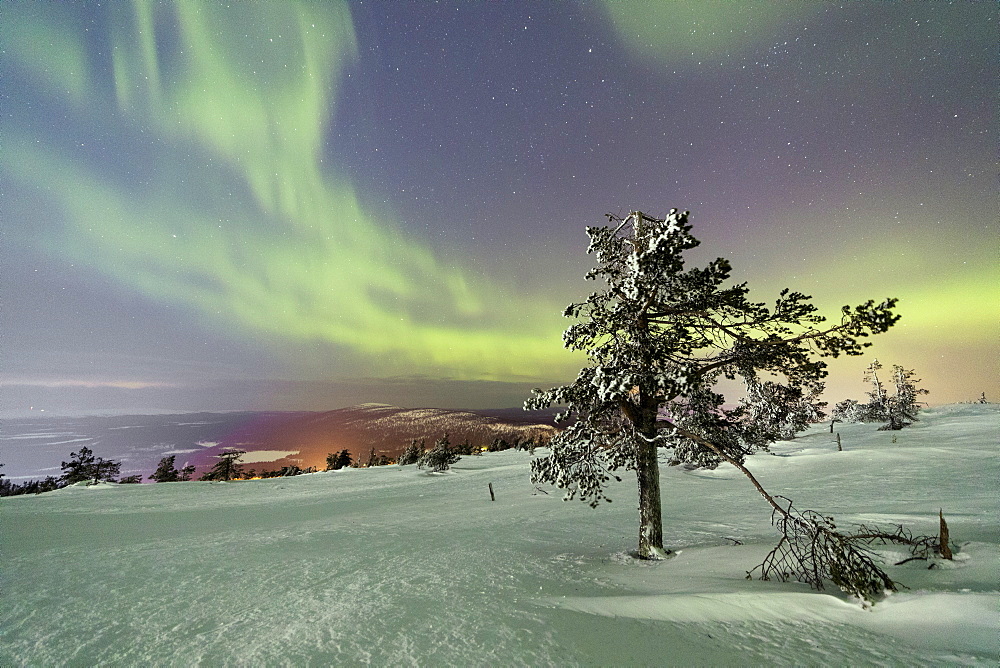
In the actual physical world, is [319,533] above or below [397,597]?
below

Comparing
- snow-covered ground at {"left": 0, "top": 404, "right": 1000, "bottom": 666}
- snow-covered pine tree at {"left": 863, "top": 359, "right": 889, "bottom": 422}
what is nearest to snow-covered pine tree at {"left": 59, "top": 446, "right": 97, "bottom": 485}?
snow-covered ground at {"left": 0, "top": 404, "right": 1000, "bottom": 666}

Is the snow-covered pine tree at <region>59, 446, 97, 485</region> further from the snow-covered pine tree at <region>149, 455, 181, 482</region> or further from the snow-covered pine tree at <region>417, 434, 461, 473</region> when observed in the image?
the snow-covered pine tree at <region>417, 434, 461, 473</region>

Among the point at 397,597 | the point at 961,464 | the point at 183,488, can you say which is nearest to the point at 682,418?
the point at 397,597

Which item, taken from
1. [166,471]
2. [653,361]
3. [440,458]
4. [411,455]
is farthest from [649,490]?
[166,471]

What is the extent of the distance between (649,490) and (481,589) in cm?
469

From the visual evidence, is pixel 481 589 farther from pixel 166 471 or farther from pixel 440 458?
pixel 166 471

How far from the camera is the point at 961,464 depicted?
790 inches

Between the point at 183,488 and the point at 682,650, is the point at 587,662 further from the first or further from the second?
the point at 183,488

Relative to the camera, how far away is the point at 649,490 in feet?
31.1

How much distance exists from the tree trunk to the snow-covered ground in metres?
Result: 0.54

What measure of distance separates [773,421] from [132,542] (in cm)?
2076

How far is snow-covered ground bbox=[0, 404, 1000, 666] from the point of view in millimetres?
4934

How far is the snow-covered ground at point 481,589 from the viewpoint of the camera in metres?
4.93

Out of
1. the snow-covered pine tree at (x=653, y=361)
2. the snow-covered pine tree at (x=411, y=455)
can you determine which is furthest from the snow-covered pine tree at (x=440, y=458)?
the snow-covered pine tree at (x=653, y=361)
